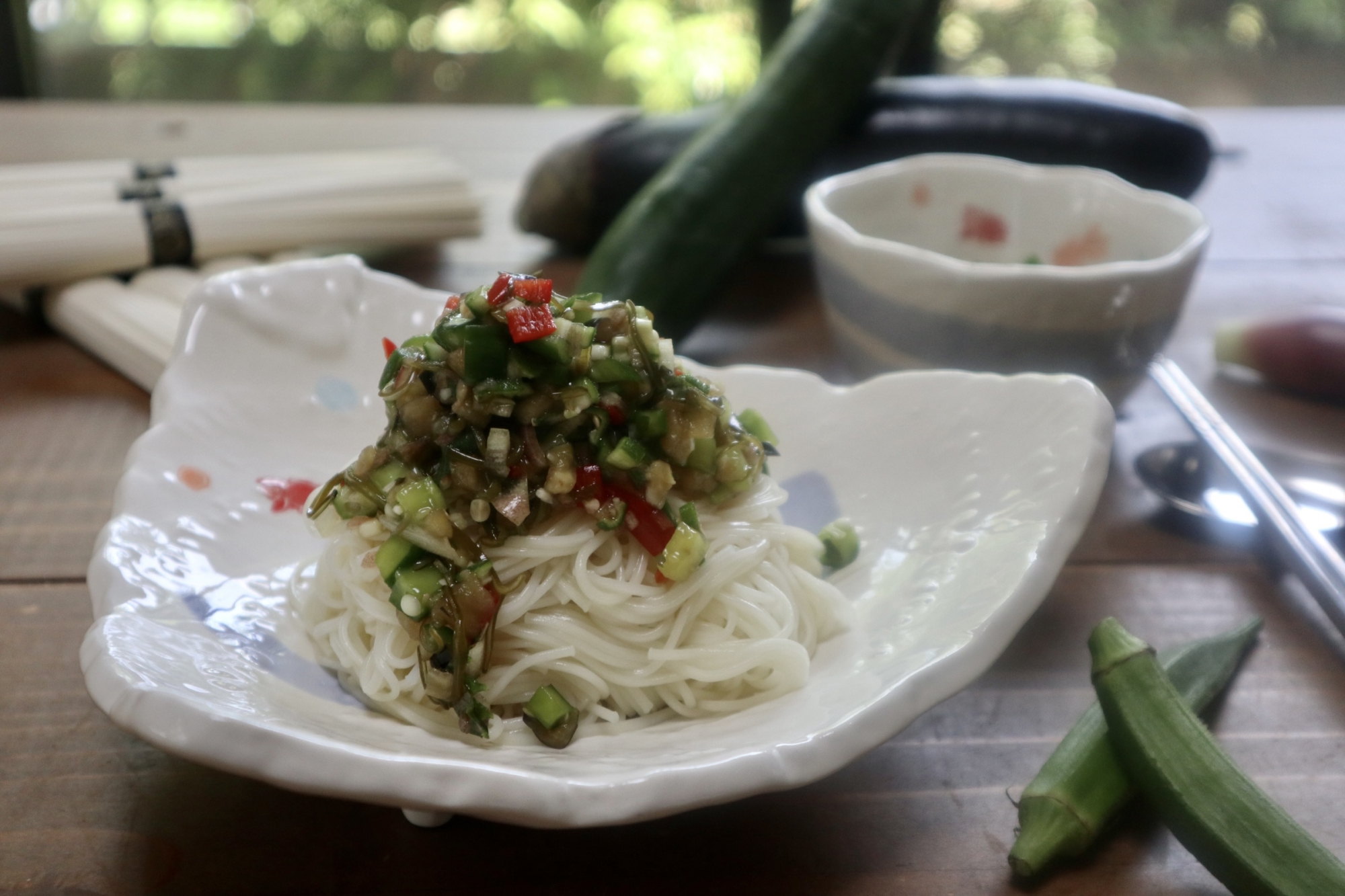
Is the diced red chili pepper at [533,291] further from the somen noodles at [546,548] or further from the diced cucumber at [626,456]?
the diced cucumber at [626,456]

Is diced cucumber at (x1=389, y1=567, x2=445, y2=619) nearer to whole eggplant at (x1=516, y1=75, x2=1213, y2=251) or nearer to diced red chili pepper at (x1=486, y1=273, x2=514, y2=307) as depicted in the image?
diced red chili pepper at (x1=486, y1=273, x2=514, y2=307)

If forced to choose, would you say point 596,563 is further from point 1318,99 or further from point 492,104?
point 1318,99

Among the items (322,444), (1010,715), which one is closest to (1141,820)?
(1010,715)

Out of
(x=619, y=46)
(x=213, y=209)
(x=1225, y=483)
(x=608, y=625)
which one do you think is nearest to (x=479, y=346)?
(x=608, y=625)

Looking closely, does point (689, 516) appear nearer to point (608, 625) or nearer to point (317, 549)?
point (608, 625)

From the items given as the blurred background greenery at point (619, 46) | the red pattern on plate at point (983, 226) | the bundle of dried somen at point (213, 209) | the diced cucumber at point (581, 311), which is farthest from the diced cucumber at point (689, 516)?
the blurred background greenery at point (619, 46)

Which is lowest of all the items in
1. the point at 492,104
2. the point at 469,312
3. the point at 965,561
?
the point at 492,104

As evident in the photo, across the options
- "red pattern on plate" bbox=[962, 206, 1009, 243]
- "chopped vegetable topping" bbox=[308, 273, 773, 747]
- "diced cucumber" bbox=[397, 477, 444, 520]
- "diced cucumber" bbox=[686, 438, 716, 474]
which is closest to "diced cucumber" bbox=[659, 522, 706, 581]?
"chopped vegetable topping" bbox=[308, 273, 773, 747]
